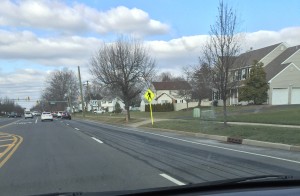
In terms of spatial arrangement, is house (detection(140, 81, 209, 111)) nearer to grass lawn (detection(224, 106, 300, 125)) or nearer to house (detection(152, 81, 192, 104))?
house (detection(152, 81, 192, 104))

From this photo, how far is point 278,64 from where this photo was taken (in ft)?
174

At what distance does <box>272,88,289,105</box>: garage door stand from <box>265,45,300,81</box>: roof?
A: 185 centimetres

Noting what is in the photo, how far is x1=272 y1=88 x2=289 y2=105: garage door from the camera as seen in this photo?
1925 inches

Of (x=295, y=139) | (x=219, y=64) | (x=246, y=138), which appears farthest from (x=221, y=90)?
(x=295, y=139)

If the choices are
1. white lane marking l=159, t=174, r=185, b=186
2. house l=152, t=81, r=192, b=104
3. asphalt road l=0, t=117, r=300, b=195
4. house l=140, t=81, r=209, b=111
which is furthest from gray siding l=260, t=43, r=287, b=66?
white lane marking l=159, t=174, r=185, b=186

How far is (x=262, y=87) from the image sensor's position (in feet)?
159

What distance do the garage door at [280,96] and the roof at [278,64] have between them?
1.85 m

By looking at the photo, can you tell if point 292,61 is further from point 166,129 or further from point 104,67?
point 166,129

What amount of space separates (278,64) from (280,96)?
5.75 metres

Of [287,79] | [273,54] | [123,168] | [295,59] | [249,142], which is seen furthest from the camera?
[273,54]

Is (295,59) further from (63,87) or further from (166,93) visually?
(63,87)

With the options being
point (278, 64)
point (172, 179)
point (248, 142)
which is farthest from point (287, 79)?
point (172, 179)

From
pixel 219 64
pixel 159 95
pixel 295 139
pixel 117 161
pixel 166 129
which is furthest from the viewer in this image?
pixel 159 95

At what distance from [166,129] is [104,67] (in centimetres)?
1820
